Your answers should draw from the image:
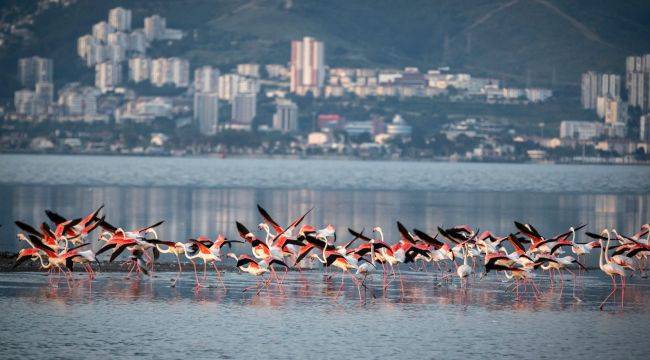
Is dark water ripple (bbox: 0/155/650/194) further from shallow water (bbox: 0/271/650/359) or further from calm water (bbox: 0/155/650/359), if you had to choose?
shallow water (bbox: 0/271/650/359)

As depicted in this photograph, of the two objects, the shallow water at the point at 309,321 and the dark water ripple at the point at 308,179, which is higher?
the dark water ripple at the point at 308,179

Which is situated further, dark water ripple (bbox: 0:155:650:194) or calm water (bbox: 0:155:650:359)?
dark water ripple (bbox: 0:155:650:194)

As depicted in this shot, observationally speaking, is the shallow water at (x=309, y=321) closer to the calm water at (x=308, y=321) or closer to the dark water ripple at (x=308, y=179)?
the calm water at (x=308, y=321)

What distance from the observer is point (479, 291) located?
83.6 feet

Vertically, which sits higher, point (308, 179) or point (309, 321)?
point (308, 179)

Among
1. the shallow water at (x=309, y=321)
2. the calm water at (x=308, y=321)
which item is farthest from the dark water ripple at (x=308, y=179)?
the shallow water at (x=309, y=321)

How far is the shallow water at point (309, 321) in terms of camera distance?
1958cm

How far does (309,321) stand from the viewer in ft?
71.2

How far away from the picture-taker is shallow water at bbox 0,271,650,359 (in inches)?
771

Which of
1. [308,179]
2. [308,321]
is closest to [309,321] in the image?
[308,321]

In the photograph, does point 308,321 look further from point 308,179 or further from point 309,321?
point 308,179

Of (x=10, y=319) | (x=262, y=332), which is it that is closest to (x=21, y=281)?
(x=10, y=319)

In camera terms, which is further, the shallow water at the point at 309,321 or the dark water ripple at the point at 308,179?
the dark water ripple at the point at 308,179

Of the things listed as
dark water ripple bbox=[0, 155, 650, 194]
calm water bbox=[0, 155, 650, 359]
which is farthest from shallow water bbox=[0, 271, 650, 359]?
dark water ripple bbox=[0, 155, 650, 194]
